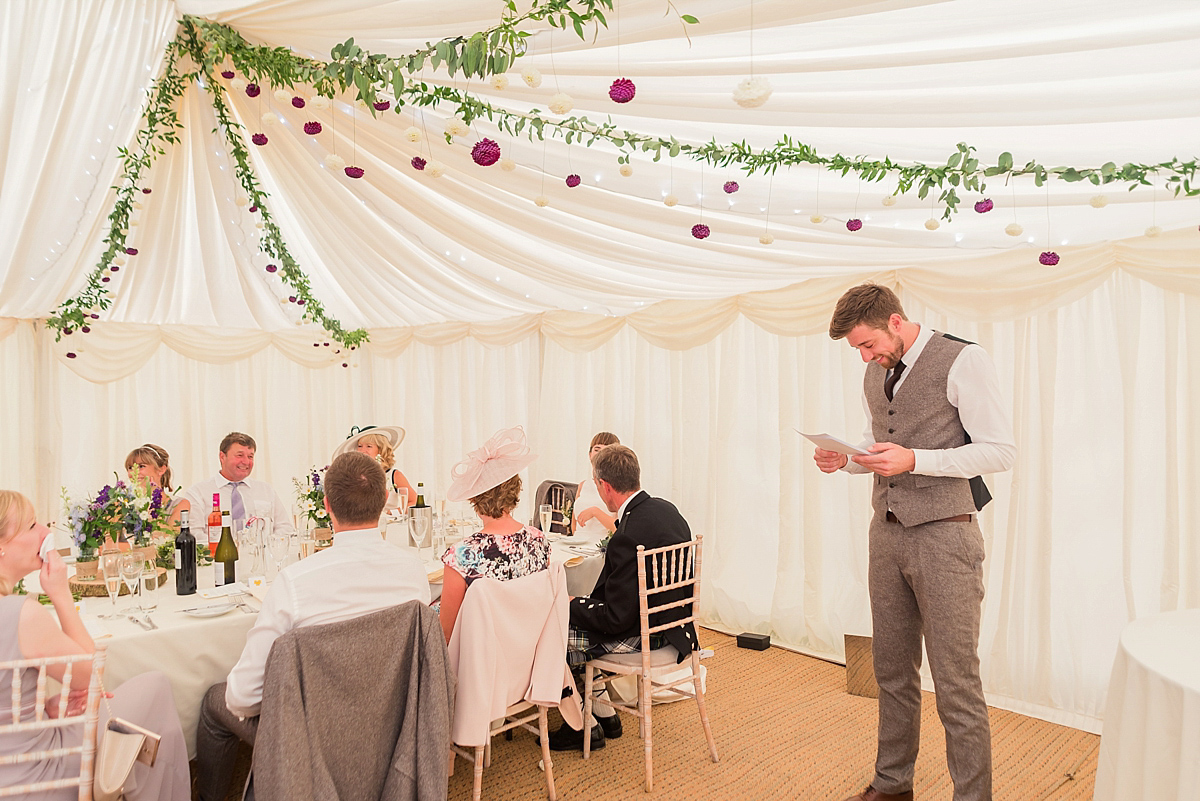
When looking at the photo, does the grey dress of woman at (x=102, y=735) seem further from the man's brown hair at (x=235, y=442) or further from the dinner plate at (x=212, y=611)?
the man's brown hair at (x=235, y=442)

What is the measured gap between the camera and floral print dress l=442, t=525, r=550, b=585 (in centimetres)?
280

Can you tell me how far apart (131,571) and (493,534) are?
134 centimetres

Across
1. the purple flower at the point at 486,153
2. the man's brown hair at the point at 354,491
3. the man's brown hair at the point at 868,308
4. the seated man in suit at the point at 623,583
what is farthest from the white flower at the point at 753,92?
the seated man in suit at the point at 623,583

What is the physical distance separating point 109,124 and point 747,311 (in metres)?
3.82

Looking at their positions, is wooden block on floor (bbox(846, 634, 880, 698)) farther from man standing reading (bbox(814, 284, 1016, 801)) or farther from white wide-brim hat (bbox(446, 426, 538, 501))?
white wide-brim hat (bbox(446, 426, 538, 501))

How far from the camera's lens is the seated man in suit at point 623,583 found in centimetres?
330

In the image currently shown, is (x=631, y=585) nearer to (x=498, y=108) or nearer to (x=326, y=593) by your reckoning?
(x=326, y=593)

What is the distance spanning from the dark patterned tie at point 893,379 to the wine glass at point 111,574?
2906 mm

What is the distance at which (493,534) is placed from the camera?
9.44 ft

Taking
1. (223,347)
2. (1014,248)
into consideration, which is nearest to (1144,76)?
(1014,248)

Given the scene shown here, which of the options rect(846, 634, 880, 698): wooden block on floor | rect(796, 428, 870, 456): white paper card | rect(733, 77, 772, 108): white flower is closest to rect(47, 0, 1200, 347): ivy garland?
rect(733, 77, 772, 108): white flower

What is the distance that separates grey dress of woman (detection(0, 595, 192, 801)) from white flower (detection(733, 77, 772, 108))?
7.83 ft

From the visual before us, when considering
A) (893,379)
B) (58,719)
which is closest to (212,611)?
(58,719)

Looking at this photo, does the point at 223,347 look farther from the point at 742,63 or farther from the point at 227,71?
the point at 742,63
